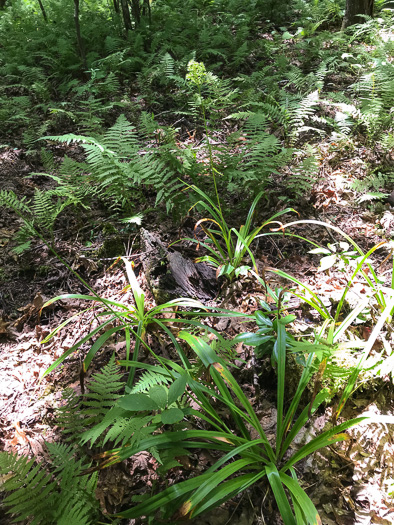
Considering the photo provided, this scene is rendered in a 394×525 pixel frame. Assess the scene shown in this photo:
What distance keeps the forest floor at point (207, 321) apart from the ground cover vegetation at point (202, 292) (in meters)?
0.01

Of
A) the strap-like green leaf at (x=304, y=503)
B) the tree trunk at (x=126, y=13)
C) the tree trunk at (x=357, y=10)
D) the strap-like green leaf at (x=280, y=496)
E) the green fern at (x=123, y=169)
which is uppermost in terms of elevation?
the tree trunk at (x=126, y=13)

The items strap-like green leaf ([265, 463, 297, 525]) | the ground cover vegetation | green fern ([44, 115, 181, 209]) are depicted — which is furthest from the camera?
green fern ([44, 115, 181, 209])

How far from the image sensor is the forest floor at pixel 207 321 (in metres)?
1.48

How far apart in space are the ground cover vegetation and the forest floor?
0.01m

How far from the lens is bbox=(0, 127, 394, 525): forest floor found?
1.48 m

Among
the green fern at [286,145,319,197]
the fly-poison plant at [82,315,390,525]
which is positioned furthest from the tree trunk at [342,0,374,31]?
the fly-poison plant at [82,315,390,525]

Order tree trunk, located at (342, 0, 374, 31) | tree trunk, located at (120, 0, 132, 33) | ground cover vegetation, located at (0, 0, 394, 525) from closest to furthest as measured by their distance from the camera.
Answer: ground cover vegetation, located at (0, 0, 394, 525) → tree trunk, located at (342, 0, 374, 31) → tree trunk, located at (120, 0, 132, 33)

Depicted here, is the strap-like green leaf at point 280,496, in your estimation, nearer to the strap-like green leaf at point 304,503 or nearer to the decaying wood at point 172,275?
the strap-like green leaf at point 304,503

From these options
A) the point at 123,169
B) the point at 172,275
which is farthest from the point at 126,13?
the point at 172,275

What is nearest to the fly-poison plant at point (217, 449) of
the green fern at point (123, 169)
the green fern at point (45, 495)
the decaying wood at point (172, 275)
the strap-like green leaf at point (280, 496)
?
the strap-like green leaf at point (280, 496)

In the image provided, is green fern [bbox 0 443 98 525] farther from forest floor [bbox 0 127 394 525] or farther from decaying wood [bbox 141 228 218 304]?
decaying wood [bbox 141 228 218 304]

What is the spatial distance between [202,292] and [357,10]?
6.14m

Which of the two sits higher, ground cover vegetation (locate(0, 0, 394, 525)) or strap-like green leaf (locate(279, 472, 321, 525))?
ground cover vegetation (locate(0, 0, 394, 525))

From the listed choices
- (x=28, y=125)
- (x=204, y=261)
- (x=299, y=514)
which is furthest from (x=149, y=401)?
(x=28, y=125)
